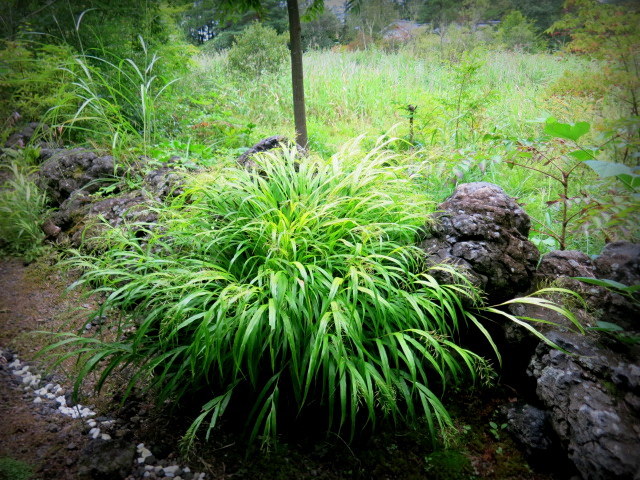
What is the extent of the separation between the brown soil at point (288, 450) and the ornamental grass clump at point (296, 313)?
102 millimetres

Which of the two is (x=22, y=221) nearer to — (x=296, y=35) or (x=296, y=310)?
(x=296, y=35)

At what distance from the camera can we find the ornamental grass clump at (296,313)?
55.8 inches

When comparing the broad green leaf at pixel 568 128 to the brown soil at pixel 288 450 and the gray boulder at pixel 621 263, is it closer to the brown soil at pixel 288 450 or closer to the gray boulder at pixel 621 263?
the gray boulder at pixel 621 263

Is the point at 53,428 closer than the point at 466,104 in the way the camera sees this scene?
Yes

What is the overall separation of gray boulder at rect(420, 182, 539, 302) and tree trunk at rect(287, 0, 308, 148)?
189 cm

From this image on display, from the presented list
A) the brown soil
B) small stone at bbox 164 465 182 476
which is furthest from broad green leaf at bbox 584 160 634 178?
small stone at bbox 164 465 182 476

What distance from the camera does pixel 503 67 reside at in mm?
4105

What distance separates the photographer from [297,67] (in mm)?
3248

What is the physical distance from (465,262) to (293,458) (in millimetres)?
1103

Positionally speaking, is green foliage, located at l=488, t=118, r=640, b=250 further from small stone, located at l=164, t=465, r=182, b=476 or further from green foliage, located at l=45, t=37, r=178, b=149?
green foliage, located at l=45, t=37, r=178, b=149

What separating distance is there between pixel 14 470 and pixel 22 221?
2.37 metres

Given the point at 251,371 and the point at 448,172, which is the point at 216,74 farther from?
the point at 251,371

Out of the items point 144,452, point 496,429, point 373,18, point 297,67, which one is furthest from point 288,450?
point 373,18

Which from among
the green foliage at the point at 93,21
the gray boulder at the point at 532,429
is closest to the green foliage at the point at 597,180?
the gray boulder at the point at 532,429
